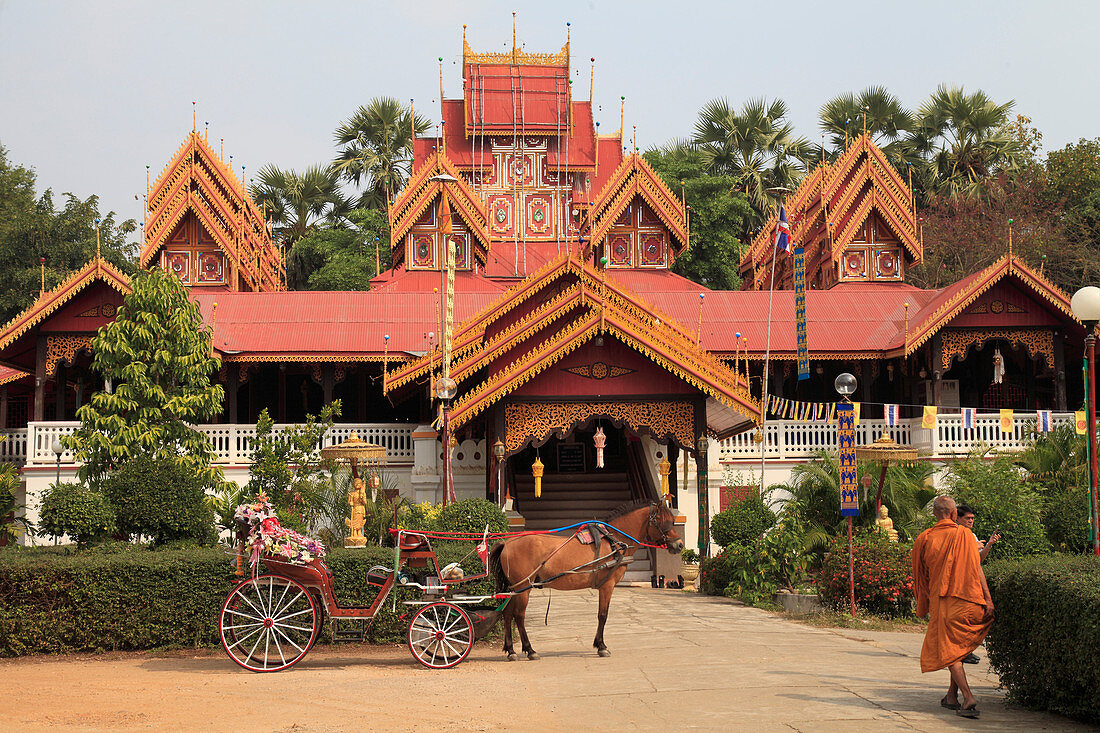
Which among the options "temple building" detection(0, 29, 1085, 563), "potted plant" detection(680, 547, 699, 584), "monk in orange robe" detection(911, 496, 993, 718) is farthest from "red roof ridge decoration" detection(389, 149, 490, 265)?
"monk in orange robe" detection(911, 496, 993, 718)

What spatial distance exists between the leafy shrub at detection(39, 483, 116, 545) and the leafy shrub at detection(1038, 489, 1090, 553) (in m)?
14.0

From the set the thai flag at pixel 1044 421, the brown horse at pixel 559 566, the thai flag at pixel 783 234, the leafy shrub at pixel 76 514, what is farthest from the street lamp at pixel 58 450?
the thai flag at pixel 1044 421

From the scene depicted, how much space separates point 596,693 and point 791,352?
17.8 m

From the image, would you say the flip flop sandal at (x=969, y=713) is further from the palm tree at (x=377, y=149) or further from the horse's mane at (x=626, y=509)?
the palm tree at (x=377, y=149)

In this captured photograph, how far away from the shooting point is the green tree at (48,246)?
38.6 metres

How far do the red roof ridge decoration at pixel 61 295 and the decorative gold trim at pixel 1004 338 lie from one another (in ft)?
60.6

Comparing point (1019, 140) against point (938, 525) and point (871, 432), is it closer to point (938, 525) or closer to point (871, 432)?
point (871, 432)

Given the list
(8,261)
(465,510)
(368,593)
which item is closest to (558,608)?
(465,510)

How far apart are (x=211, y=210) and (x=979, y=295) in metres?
22.2

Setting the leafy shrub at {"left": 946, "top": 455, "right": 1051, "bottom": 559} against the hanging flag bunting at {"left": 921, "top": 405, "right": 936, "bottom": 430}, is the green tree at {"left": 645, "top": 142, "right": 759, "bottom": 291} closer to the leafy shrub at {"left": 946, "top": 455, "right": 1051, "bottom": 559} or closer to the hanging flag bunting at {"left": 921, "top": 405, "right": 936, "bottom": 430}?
the hanging flag bunting at {"left": 921, "top": 405, "right": 936, "bottom": 430}

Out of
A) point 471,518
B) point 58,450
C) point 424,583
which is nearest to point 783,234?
point 471,518

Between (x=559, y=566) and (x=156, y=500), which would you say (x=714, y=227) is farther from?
(x=559, y=566)

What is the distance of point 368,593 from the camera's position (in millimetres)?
12102

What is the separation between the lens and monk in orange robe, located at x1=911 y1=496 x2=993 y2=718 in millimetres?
→ 8531
